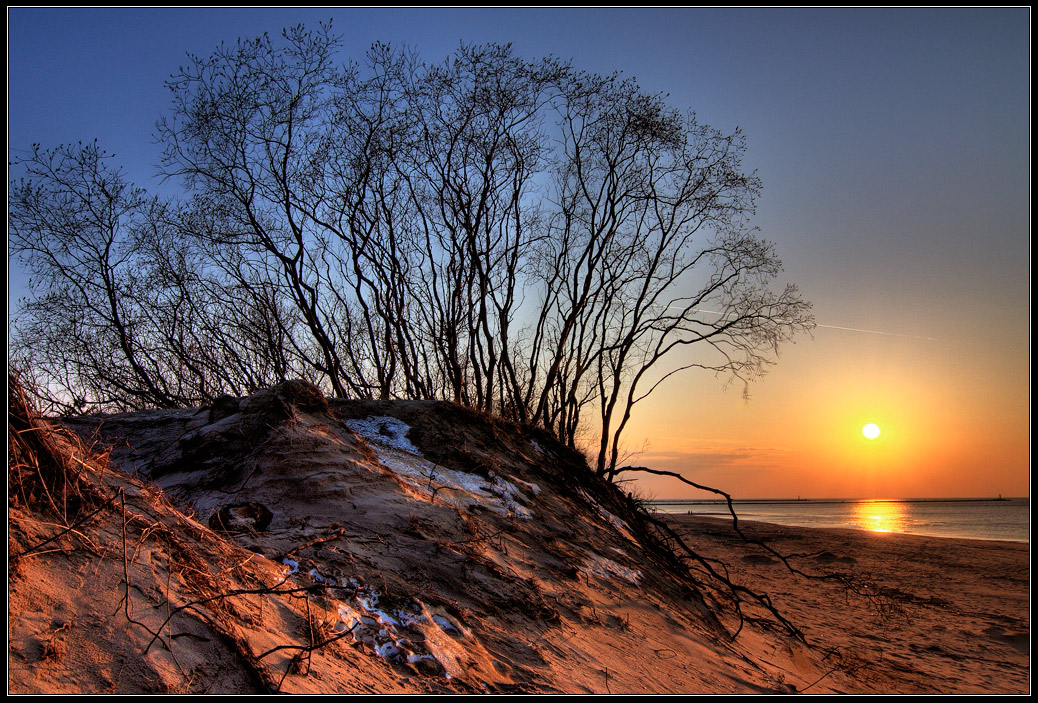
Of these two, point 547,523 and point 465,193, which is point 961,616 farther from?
point 465,193

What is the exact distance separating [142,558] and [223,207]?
1322 cm

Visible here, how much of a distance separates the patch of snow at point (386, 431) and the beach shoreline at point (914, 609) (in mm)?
5328

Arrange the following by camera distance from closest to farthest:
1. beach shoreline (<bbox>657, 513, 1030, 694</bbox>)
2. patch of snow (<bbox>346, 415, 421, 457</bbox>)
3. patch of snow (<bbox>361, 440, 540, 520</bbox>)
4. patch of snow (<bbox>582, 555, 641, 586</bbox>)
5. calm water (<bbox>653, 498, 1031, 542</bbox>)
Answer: patch of snow (<bbox>582, 555, 641, 586</bbox>), patch of snow (<bbox>361, 440, 540, 520</bbox>), beach shoreline (<bbox>657, 513, 1030, 694</bbox>), patch of snow (<bbox>346, 415, 421, 457</bbox>), calm water (<bbox>653, 498, 1031, 542</bbox>)

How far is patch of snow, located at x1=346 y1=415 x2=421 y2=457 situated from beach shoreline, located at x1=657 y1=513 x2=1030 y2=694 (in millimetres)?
5328

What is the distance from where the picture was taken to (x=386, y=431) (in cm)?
779

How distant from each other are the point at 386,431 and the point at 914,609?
9941mm

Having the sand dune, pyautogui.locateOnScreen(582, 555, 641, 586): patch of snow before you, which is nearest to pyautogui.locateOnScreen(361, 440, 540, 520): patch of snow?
the sand dune

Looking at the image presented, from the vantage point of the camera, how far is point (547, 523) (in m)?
6.80

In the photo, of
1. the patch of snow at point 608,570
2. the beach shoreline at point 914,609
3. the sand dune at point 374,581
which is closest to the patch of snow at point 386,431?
the sand dune at point 374,581

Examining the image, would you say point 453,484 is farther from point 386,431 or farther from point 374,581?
point 374,581

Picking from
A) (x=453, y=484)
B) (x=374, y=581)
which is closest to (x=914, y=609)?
(x=453, y=484)

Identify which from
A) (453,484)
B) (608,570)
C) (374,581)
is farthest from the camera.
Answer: (453,484)

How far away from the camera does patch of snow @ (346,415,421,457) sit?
24.4 feet

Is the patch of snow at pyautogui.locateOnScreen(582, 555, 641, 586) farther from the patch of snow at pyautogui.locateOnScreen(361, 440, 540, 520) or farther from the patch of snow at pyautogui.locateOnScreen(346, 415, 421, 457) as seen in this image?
the patch of snow at pyautogui.locateOnScreen(346, 415, 421, 457)
